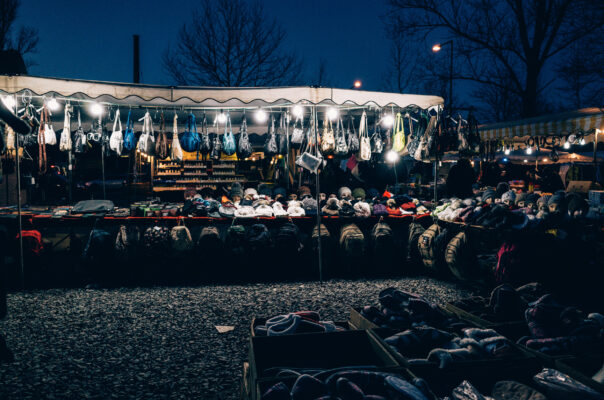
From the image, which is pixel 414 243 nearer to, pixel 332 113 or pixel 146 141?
pixel 332 113

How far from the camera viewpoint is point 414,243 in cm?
762

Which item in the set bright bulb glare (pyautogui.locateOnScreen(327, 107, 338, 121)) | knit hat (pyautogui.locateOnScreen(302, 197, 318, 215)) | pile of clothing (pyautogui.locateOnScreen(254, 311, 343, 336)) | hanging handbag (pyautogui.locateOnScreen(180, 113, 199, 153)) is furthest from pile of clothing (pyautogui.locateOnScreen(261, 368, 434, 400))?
hanging handbag (pyautogui.locateOnScreen(180, 113, 199, 153))

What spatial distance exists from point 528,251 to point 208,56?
813 inches

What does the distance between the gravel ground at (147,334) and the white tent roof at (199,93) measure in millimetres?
3164

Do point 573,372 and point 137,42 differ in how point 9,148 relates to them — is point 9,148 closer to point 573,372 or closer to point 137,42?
point 573,372

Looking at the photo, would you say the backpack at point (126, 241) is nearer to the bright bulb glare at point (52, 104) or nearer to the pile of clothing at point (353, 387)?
the bright bulb glare at point (52, 104)

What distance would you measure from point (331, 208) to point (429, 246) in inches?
81.9

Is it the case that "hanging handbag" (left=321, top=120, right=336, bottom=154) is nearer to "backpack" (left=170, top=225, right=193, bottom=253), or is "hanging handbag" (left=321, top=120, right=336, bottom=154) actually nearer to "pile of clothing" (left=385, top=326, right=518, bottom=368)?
"backpack" (left=170, top=225, right=193, bottom=253)

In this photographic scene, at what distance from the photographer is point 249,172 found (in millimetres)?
15484

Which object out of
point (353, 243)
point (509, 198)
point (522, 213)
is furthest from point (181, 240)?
point (509, 198)

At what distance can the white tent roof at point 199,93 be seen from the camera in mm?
6098

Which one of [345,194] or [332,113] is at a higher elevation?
[332,113]

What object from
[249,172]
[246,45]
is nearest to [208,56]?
[246,45]

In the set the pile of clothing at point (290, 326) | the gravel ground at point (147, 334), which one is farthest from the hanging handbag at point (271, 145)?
the pile of clothing at point (290, 326)
